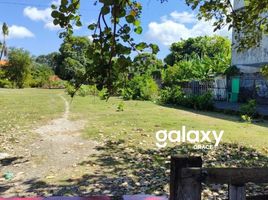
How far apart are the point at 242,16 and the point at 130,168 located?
3245mm

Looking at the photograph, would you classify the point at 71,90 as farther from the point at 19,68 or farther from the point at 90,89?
the point at 19,68

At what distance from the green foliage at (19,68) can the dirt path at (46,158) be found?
4996cm

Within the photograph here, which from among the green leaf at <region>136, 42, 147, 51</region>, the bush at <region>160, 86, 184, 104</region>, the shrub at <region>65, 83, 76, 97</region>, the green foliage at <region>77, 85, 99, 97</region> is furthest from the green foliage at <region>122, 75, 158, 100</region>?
the green leaf at <region>136, 42, 147, 51</region>

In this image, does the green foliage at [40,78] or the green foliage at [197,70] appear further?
the green foliage at [40,78]

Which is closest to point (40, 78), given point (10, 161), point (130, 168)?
point (10, 161)

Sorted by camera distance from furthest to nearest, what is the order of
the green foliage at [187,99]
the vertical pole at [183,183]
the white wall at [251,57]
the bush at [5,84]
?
the bush at [5,84] → the white wall at [251,57] → the green foliage at [187,99] → the vertical pole at [183,183]

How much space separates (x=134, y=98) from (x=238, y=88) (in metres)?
7.87

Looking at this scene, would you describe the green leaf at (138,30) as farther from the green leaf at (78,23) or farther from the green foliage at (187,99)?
the green foliage at (187,99)

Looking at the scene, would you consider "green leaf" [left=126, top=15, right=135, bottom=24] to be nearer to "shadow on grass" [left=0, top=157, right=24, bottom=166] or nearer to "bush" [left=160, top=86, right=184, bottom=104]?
"shadow on grass" [left=0, top=157, right=24, bottom=166]

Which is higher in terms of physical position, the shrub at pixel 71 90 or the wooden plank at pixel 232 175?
the shrub at pixel 71 90

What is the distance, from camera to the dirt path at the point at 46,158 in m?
6.82

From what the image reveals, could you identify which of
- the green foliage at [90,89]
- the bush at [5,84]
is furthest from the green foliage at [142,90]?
the bush at [5,84]

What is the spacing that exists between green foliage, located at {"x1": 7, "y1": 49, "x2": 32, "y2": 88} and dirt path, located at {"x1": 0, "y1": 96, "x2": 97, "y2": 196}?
49963 mm

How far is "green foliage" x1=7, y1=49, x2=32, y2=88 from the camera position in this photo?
2370 inches
